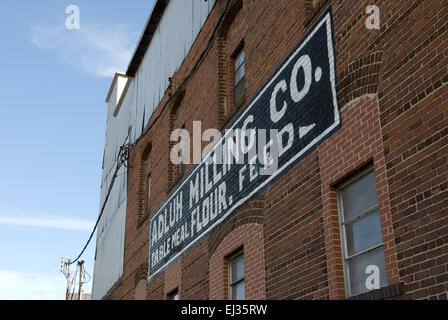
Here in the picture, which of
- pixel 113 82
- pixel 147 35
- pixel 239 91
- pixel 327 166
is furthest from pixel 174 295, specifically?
pixel 113 82

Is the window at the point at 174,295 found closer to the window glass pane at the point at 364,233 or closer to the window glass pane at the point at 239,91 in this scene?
the window glass pane at the point at 239,91

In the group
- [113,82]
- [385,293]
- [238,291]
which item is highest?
[113,82]

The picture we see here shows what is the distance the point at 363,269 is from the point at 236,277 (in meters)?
3.88

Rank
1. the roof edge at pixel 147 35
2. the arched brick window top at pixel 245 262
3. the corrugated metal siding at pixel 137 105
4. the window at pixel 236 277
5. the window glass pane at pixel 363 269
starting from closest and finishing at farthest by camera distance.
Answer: the window glass pane at pixel 363 269 < the arched brick window top at pixel 245 262 < the window at pixel 236 277 < the corrugated metal siding at pixel 137 105 < the roof edge at pixel 147 35

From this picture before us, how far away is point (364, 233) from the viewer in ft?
22.0

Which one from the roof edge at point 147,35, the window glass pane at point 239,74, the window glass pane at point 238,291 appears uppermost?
the roof edge at point 147,35

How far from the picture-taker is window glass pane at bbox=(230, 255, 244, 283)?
9902mm

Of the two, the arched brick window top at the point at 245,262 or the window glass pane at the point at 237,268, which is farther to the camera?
the window glass pane at the point at 237,268

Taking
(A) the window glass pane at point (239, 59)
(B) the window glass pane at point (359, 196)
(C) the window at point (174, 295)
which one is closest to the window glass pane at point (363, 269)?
(B) the window glass pane at point (359, 196)

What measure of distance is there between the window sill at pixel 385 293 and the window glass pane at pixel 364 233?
0.61 m

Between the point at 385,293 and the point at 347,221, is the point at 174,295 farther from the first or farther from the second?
the point at 385,293

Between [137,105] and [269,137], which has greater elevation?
[137,105]

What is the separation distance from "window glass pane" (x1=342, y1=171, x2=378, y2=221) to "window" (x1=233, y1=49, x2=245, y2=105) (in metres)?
4.88

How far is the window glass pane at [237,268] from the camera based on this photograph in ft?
32.5
